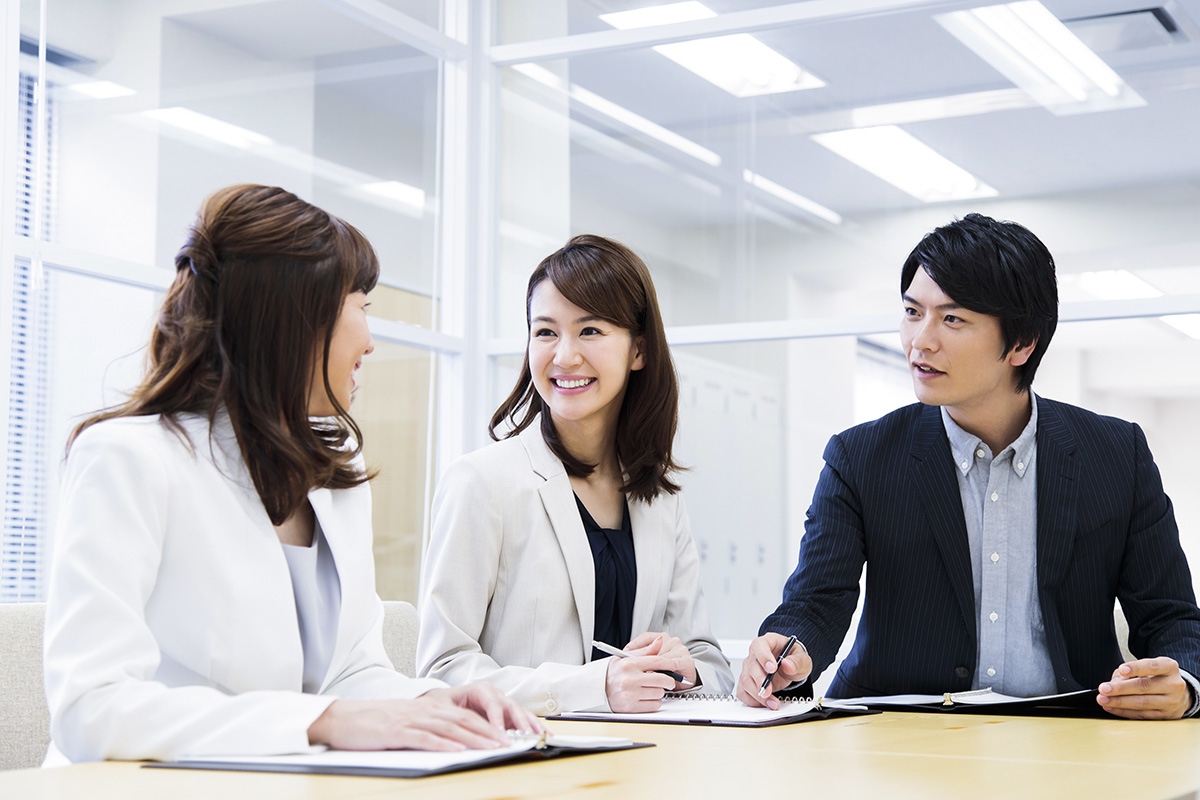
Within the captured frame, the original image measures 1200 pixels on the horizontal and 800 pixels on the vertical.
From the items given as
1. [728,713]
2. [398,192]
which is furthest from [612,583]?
[398,192]

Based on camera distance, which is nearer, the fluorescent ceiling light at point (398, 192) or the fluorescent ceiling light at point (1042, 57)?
the fluorescent ceiling light at point (1042, 57)

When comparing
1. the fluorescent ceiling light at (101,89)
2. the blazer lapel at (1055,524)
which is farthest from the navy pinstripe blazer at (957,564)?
the fluorescent ceiling light at (101,89)

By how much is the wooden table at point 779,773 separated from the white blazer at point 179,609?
0.24 feet

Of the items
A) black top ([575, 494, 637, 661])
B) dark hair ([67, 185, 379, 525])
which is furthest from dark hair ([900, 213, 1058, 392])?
dark hair ([67, 185, 379, 525])

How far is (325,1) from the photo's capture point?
466 centimetres

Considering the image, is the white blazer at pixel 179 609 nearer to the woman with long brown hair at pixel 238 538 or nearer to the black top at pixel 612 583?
the woman with long brown hair at pixel 238 538

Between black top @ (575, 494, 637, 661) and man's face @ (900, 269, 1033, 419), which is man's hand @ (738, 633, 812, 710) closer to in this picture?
black top @ (575, 494, 637, 661)

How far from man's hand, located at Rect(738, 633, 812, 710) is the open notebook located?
61 cm

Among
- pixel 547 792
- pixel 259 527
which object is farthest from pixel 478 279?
pixel 547 792

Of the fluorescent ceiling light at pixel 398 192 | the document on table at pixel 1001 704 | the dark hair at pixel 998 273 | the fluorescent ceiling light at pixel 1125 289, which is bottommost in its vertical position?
the document on table at pixel 1001 704

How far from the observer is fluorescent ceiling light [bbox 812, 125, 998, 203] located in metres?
4.39

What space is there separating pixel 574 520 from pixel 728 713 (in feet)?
1.78

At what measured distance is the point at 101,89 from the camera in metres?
3.72

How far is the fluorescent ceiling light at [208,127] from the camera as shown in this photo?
156 inches
